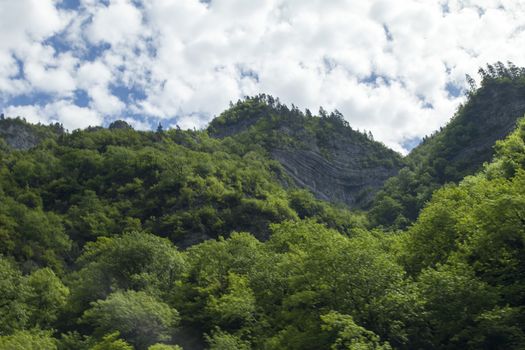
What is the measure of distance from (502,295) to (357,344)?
1123cm

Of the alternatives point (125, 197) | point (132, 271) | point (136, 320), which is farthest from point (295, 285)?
point (125, 197)

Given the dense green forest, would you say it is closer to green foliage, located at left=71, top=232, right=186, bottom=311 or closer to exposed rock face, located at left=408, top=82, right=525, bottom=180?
green foliage, located at left=71, top=232, right=186, bottom=311

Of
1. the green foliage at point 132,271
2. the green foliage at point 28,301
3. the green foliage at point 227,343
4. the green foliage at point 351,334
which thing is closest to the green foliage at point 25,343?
the green foliage at point 28,301

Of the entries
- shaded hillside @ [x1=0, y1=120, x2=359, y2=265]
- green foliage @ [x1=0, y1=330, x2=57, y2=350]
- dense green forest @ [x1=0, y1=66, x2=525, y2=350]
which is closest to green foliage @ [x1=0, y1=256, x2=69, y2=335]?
dense green forest @ [x1=0, y1=66, x2=525, y2=350]

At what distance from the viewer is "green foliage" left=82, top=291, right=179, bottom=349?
136 feet

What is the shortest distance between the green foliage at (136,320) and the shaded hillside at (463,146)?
120 metres

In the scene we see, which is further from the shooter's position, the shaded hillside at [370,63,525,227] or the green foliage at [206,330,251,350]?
the shaded hillside at [370,63,525,227]

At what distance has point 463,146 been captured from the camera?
171000mm

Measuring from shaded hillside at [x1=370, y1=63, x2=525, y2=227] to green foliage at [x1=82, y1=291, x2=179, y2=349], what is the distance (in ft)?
394

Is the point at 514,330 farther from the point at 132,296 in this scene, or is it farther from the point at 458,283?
the point at 132,296

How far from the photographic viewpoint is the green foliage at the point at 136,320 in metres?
41.6

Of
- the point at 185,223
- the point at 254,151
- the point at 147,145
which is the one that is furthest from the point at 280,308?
the point at 254,151

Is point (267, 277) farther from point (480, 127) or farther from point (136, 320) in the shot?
point (480, 127)

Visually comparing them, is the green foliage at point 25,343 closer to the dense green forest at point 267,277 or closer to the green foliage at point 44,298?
the dense green forest at point 267,277
